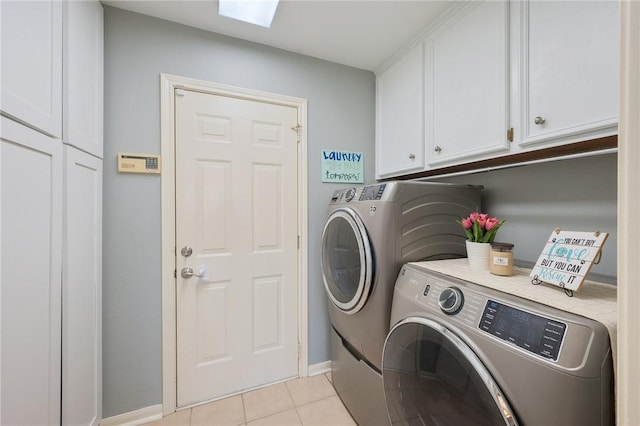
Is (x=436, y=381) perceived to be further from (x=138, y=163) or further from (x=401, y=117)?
(x=138, y=163)

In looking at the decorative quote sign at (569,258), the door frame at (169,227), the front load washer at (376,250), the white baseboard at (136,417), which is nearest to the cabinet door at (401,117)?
the front load washer at (376,250)

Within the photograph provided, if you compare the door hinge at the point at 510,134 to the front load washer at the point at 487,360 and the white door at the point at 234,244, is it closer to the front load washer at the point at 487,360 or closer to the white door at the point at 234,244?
the front load washer at the point at 487,360

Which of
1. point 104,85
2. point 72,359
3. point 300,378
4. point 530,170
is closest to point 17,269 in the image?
point 72,359

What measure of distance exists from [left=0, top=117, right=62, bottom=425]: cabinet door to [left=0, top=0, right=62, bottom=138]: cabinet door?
55 mm

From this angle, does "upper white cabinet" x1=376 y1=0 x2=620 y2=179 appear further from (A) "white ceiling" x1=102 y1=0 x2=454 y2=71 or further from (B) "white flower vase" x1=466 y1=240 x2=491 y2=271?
(B) "white flower vase" x1=466 y1=240 x2=491 y2=271

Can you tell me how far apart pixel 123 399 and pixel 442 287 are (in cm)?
183

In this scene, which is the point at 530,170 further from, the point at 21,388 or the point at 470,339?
the point at 21,388

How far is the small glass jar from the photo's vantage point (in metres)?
1.00

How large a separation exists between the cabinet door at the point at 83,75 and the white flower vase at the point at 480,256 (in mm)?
1739

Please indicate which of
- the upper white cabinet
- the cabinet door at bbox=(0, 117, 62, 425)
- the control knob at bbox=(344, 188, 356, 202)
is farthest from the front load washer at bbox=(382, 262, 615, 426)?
the cabinet door at bbox=(0, 117, 62, 425)

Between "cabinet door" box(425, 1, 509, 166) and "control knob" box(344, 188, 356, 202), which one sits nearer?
"cabinet door" box(425, 1, 509, 166)

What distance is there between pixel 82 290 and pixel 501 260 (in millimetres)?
1804

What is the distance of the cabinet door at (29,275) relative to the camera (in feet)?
2.32

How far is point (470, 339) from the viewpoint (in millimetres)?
745
